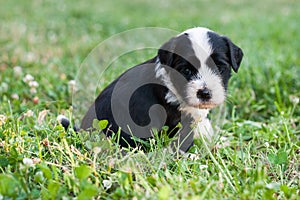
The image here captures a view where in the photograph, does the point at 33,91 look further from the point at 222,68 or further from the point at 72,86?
the point at 222,68

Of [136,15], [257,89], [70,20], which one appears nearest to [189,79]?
[257,89]

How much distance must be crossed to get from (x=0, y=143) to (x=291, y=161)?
224 centimetres

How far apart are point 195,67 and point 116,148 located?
864 mm

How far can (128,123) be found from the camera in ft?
12.4

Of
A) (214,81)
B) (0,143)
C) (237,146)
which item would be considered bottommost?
(237,146)

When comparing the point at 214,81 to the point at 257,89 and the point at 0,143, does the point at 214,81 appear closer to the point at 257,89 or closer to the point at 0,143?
the point at 0,143

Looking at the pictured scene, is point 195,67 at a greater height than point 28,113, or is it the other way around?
point 195,67

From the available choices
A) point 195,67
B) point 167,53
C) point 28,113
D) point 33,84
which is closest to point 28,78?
point 33,84

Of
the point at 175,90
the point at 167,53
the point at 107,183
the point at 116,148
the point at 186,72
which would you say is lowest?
the point at 107,183

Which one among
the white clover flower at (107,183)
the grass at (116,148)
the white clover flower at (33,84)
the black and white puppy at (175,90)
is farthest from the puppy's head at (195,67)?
the white clover flower at (33,84)

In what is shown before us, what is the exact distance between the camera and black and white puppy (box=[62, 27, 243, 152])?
3576mm

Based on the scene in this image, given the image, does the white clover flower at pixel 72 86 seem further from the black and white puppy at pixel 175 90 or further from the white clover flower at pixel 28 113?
the black and white puppy at pixel 175 90

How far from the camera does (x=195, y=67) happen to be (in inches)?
140

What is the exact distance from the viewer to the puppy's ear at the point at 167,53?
3.63 metres
